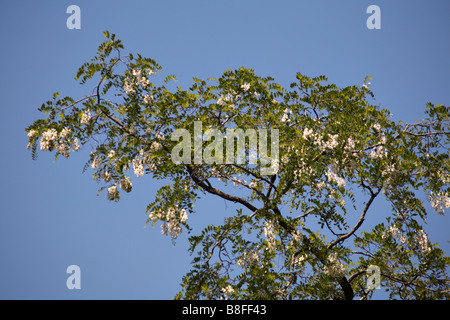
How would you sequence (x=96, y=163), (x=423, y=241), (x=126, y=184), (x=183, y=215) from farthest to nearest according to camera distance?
→ 1. (x=96, y=163)
2. (x=126, y=184)
3. (x=423, y=241)
4. (x=183, y=215)

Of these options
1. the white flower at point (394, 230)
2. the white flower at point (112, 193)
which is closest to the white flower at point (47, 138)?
the white flower at point (112, 193)

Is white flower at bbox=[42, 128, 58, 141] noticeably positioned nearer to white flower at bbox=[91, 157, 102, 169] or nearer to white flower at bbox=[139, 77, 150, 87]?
white flower at bbox=[91, 157, 102, 169]

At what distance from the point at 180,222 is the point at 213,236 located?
45cm

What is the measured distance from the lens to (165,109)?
6.85 m

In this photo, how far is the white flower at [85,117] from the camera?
262 inches

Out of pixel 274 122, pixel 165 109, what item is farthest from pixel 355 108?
pixel 165 109

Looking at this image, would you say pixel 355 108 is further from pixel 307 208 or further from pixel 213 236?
pixel 213 236

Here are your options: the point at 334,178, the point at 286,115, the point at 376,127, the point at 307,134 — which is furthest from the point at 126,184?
the point at 376,127

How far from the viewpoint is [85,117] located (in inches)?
262

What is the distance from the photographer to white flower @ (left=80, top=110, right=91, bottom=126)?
21.8 ft

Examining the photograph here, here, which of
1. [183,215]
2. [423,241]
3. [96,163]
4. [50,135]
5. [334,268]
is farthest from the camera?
[96,163]

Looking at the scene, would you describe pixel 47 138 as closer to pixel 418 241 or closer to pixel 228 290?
pixel 228 290

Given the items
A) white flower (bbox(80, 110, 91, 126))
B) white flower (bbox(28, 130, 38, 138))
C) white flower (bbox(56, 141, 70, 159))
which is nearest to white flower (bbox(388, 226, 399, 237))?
white flower (bbox(80, 110, 91, 126))
